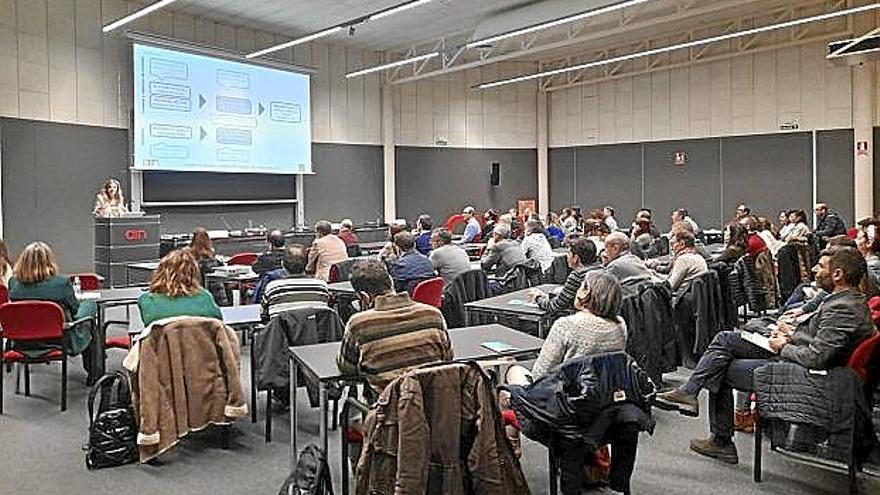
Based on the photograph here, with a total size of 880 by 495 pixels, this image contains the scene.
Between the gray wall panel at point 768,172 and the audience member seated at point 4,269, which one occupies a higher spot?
the gray wall panel at point 768,172

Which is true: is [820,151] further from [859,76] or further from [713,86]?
[713,86]

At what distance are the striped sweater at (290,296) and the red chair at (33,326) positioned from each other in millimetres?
1509

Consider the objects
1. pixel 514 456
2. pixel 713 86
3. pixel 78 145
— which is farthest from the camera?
pixel 713 86

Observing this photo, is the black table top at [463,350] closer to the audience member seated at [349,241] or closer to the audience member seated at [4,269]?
the audience member seated at [4,269]

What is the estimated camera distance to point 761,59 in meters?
14.8

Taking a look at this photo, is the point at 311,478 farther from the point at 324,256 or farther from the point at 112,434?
the point at 324,256

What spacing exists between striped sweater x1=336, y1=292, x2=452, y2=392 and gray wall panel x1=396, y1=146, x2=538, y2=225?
1323 cm

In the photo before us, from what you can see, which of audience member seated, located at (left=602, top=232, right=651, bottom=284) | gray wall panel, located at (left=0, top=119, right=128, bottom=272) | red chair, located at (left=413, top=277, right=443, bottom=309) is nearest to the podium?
gray wall panel, located at (left=0, top=119, right=128, bottom=272)

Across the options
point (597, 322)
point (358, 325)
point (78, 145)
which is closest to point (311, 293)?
point (358, 325)

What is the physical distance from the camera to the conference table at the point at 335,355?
11.5 feet

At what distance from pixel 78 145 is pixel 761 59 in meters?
12.4

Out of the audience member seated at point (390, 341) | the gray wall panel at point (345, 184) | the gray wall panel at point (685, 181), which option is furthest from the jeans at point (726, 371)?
the gray wall panel at point (685, 181)

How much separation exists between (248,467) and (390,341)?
1550 millimetres

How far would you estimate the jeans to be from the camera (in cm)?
401
